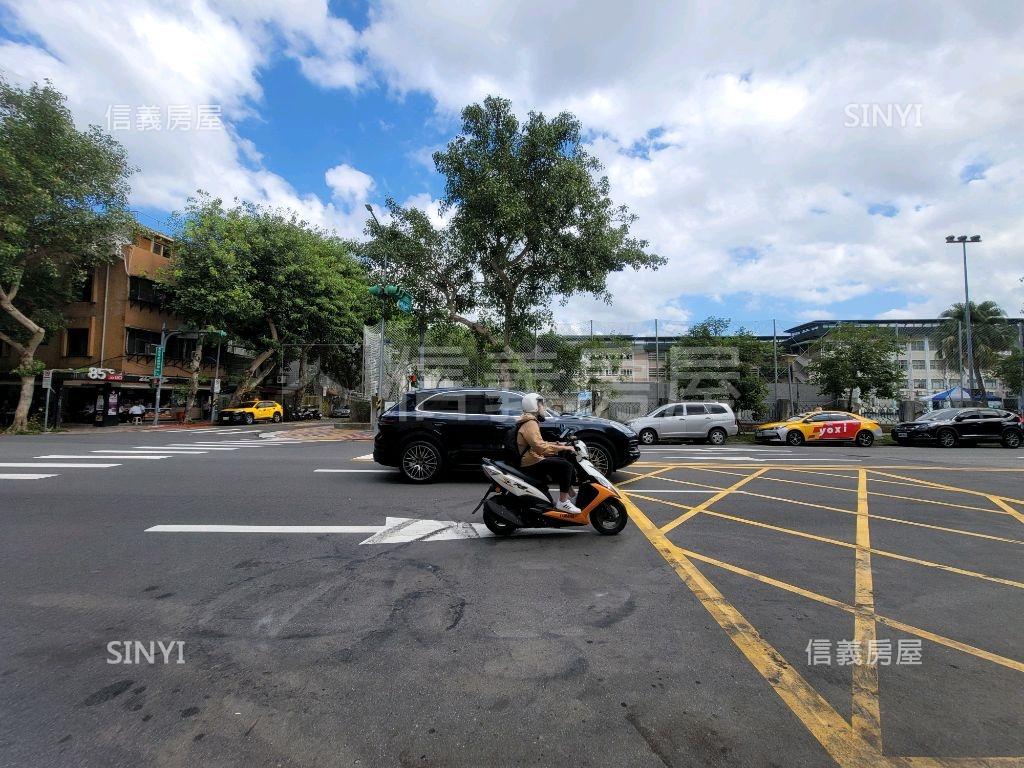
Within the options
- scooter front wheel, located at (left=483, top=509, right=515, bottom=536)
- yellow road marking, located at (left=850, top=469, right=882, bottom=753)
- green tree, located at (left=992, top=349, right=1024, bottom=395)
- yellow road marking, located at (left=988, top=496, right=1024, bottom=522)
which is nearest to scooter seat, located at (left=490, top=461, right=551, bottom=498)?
scooter front wheel, located at (left=483, top=509, right=515, bottom=536)

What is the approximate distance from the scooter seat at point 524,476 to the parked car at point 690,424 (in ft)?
46.4

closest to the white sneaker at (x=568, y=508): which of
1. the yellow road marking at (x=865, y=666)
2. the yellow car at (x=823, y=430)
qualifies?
the yellow road marking at (x=865, y=666)

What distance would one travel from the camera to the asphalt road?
2.40 meters

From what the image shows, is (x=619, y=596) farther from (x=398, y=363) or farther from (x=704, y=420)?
(x=398, y=363)

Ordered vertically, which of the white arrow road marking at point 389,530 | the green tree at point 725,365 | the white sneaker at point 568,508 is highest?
the green tree at point 725,365

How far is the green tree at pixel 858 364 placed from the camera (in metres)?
22.7

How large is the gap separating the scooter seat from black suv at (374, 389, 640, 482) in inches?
118

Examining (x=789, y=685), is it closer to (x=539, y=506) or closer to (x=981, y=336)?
(x=539, y=506)

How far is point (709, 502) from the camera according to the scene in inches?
304

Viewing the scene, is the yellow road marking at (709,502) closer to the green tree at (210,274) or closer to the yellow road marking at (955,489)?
the yellow road marking at (955,489)

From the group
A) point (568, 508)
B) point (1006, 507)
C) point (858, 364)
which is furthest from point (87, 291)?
point (858, 364)

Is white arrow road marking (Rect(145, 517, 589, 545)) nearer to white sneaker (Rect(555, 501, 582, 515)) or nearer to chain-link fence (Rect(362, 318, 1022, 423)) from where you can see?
white sneaker (Rect(555, 501, 582, 515))

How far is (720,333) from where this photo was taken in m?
24.7

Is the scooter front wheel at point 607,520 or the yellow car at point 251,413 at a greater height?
the yellow car at point 251,413
